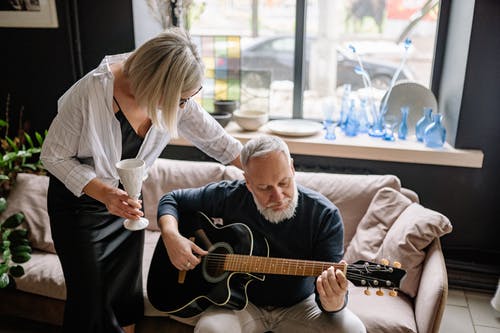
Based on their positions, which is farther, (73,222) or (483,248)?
(483,248)

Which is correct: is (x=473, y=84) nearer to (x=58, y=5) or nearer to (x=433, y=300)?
(x=433, y=300)

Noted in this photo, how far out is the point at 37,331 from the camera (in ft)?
8.29

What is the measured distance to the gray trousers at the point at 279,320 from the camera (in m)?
1.73

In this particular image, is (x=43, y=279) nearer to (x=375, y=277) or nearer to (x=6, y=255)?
(x=6, y=255)

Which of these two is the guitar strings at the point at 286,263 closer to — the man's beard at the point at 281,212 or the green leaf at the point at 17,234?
the man's beard at the point at 281,212

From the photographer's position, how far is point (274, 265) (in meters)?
1.74

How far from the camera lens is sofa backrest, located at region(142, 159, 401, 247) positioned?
97.7 inches

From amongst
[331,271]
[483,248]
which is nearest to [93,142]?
[331,271]

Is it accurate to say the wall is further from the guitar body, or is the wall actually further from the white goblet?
the white goblet

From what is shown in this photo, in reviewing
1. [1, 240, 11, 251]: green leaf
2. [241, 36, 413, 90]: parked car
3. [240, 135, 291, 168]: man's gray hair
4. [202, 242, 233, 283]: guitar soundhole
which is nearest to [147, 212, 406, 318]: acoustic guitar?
[202, 242, 233, 283]: guitar soundhole

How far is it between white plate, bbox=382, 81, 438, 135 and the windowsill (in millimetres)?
146

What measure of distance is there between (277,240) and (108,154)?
2.24 feet

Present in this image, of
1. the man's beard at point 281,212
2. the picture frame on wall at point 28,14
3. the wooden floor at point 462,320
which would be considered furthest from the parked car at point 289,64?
the man's beard at point 281,212

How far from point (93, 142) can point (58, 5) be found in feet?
6.50
